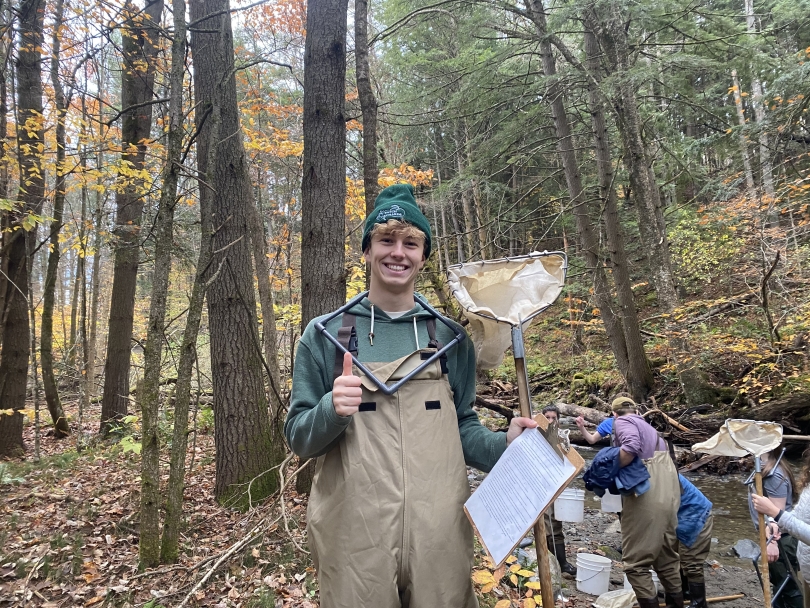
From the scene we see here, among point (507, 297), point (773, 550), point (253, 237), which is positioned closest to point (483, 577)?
point (773, 550)

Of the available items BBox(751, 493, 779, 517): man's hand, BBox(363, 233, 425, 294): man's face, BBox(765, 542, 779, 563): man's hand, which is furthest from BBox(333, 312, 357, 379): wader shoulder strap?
BBox(765, 542, 779, 563): man's hand

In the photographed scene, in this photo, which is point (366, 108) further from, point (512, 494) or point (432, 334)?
point (512, 494)

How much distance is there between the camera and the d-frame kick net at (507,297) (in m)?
1.73

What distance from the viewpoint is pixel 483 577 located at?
3680 millimetres

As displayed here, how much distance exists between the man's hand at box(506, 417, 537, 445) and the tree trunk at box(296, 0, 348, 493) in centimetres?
A: 306

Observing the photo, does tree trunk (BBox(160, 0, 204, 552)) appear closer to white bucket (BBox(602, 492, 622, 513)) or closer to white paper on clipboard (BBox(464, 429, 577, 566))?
white paper on clipboard (BBox(464, 429, 577, 566))

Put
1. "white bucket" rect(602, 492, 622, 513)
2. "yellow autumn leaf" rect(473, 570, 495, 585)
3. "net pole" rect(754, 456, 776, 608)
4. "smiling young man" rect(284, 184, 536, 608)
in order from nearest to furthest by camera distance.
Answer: "smiling young man" rect(284, 184, 536, 608) < "net pole" rect(754, 456, 776, 608) < "yellow autumn leaf" rect(473, 570, 495, 585) < "white bucket" rect(602, 492, 622, 513)

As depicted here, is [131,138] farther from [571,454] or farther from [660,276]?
[660,276]

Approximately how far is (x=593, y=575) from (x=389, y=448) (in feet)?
14.7

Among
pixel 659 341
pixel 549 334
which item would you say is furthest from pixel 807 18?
pixel 549 334

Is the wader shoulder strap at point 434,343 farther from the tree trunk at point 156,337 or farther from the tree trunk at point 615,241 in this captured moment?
the tree trunk at point 615,241

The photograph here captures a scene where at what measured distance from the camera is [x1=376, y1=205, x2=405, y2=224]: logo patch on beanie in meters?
1.83

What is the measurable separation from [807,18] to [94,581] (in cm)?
1597

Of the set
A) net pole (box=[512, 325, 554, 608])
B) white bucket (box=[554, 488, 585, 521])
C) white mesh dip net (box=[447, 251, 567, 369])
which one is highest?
white mesh dip net (box=[447, 251, 567, 369])
